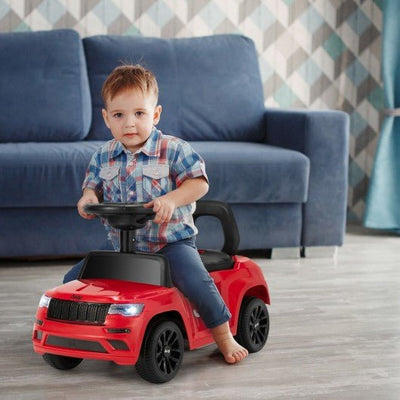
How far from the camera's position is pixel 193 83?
3676mm

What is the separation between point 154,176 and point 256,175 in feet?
4.26

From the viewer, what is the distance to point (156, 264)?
180cm

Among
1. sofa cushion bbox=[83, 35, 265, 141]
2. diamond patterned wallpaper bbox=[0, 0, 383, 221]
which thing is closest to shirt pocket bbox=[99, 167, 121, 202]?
sofa cushion bbox=[83, 35, 265, 141]

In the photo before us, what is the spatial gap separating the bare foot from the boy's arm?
292mm

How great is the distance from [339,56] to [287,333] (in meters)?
2.39

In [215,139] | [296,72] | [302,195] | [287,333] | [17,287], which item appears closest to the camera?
[287,333]

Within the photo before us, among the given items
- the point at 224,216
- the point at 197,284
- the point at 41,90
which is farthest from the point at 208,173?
the point at 197,284

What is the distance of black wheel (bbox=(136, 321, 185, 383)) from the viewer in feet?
5.71

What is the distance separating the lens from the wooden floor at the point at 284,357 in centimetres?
173

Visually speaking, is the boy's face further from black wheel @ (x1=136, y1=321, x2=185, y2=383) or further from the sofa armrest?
the sofa armrest

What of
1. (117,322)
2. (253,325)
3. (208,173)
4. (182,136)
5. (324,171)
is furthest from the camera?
(182,136)

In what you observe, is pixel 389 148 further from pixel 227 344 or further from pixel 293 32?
pixel 227 344

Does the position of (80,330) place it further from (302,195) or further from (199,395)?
(302,195)

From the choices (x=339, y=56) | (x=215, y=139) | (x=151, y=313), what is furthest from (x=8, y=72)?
(x=151, y=313)
